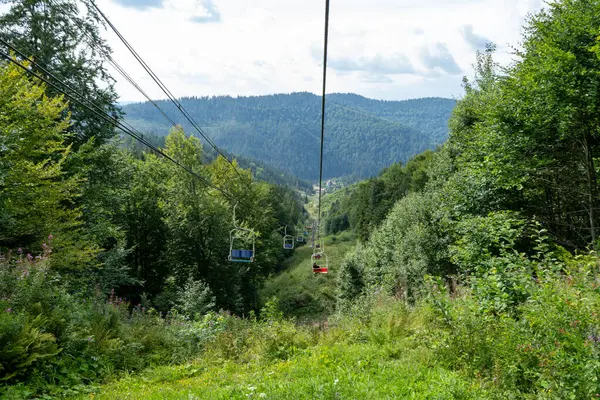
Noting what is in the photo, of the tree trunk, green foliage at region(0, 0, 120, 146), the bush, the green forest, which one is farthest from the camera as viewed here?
green foliage at region(0, 0, 120, 146)

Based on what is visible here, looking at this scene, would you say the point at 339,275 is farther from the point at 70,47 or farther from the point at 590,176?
the point at 70,47

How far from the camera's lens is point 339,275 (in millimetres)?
29844

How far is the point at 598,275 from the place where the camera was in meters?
5.86

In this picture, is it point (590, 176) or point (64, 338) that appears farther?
point (590, 176)

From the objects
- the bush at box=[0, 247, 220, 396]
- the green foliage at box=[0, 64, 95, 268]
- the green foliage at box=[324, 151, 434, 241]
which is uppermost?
the green foliage at box=[324, 151, 434, 241]

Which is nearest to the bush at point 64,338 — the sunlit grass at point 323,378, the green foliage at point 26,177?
the sunlit grass at point 323,378

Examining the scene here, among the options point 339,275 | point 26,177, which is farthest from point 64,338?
point 339,275

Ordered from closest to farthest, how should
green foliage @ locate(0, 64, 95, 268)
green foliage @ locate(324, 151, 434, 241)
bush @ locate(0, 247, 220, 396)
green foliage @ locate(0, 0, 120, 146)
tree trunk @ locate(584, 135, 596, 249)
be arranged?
bush @ locate(0, 247, 220, 396) < green foliage @ locate(0, 64, 95, 268) < tree trunk @ locate(584, 135, 596, 249) < green foliage @ locate(0, 0, 120, 146) < green foliage @ locate(324, 151, 434, 241)

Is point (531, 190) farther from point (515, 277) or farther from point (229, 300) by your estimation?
point (229, 300)

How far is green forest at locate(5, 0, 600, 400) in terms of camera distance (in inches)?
214

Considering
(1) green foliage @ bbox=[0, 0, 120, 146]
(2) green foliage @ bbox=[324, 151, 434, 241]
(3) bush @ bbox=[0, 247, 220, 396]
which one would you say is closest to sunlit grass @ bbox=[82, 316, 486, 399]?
(3) bush @ bbox=[0, 247, 220, 396]

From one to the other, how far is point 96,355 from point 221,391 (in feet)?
11.4

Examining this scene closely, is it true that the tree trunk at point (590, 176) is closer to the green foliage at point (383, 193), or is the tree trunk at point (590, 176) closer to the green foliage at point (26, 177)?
the green foliage at point (26, 177)

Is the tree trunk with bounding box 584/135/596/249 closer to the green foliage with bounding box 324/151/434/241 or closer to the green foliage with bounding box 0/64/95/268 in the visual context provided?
the green foliage with bounding box 0/64/95/268
